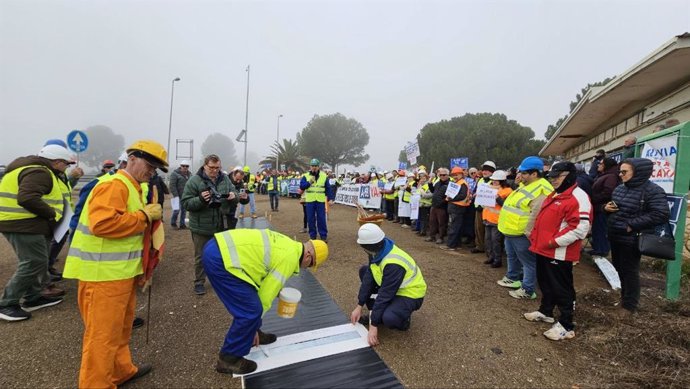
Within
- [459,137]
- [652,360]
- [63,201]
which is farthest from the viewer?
[459,137]

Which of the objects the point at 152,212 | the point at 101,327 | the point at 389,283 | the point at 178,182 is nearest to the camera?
the point at 101,327

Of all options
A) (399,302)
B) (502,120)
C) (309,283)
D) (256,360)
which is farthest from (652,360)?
(502,120)

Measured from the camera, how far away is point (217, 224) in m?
4.21

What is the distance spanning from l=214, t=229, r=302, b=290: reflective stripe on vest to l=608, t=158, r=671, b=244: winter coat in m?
3.86

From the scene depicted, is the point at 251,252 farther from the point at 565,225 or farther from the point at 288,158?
the point at 288,158

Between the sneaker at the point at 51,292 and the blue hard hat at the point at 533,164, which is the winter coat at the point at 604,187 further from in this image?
the sneaker at the point at 51,292

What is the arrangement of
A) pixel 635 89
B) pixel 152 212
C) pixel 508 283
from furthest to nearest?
pixel 635 89 < pixel 508 283 < pixel 152 212

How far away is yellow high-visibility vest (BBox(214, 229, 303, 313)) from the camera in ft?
8.02

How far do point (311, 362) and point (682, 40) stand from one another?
7103mm

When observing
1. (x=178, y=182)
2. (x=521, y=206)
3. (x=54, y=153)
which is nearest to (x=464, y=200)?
(x=521, y=206)

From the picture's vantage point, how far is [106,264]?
2170 millimetres

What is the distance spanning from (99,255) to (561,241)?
4.07m

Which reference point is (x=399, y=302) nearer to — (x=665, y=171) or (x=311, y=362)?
(x=311, y=362)

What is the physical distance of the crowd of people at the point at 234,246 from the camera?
7.15 ft
